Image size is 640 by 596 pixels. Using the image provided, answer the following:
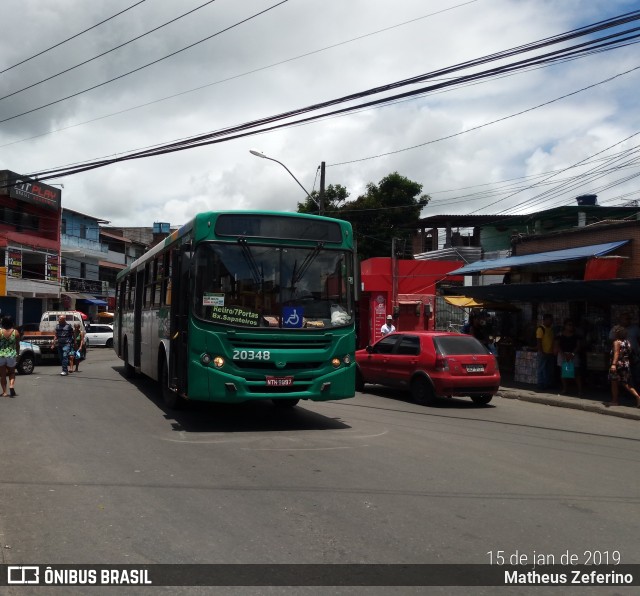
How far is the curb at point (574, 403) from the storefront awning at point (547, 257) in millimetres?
3738

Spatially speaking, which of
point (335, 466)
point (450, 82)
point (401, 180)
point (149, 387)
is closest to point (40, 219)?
point (401, 180)

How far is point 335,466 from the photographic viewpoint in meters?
7.69

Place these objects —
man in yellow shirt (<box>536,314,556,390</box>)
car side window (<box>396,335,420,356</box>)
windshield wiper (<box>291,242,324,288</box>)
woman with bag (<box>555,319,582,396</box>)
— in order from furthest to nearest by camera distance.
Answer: man in yellow shirt (<box>536,314,556,390</box>)
woman with bag (<box>555,319,582,396</box>)
car side window (<box>396,335,420,356</box>)
windshield wiper (<box>291,242,324,288</box>)

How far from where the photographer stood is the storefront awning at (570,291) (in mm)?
14102

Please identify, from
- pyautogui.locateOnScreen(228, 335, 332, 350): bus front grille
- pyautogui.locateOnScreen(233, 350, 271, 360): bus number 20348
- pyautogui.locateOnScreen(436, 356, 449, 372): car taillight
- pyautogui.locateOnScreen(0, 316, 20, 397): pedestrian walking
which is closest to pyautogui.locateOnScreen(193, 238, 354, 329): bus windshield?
pyautogui.locateOnScreen(228, 335, 332, 350): bus front grille

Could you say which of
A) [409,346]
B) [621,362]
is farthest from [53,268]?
[621,362]

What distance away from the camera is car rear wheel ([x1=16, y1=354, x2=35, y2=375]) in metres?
20.7

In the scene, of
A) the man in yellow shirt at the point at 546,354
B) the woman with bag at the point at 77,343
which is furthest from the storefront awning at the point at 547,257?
the woman with bag at the point at 77,343

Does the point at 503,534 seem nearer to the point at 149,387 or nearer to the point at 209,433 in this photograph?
the point at 209,433

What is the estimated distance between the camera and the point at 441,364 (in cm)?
1358

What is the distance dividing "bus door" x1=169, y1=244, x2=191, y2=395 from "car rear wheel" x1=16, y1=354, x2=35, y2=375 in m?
12.0

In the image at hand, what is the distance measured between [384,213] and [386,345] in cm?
2704

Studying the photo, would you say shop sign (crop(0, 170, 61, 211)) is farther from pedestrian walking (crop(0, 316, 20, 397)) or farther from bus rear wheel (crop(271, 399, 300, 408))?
bus rear wheel (crop(271, 399, 300, 408))

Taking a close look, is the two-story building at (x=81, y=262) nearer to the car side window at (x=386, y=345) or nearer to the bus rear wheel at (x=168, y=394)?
the car side window at (x=386, y=345)
